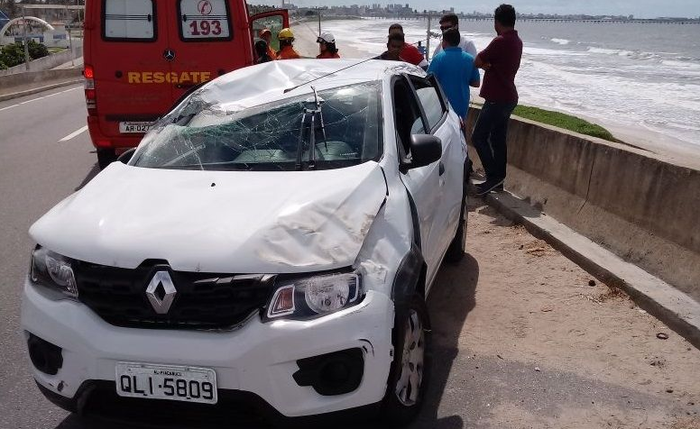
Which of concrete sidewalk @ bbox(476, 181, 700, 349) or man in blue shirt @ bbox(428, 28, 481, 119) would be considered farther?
man in blue shirt @ bbox(428, 28, 481, 119)

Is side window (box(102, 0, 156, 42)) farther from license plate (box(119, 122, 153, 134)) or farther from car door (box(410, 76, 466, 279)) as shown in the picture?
car door (box(410, 76, 466, 279))

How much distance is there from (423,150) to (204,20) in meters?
5.56

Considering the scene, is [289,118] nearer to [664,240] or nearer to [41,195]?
[664,240]

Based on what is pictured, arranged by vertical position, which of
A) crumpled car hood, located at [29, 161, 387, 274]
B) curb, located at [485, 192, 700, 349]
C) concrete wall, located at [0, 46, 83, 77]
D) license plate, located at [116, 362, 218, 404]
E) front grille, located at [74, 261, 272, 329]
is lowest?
concrete wall, located at [0, 46, 83, 77]

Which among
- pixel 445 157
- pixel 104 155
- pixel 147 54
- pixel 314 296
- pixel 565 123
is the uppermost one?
pixel 147 54

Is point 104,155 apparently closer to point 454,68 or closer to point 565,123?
point 454,68

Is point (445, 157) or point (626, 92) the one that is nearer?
point (445, 157)

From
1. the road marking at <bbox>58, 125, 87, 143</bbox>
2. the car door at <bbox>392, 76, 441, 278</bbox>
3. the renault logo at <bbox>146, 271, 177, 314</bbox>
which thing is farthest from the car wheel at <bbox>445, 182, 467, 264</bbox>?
the road marking at <bbox>58, 125, 87, 143</bbox>

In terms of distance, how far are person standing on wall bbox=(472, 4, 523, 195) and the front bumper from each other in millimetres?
4975

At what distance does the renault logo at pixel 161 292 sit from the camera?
9.45 ft

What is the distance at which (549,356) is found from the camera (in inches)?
172

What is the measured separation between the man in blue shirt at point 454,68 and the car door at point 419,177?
10.7 ft

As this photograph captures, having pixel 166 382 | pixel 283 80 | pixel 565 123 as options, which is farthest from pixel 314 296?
pixel 565 123

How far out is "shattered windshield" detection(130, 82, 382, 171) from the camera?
394 centimetres
